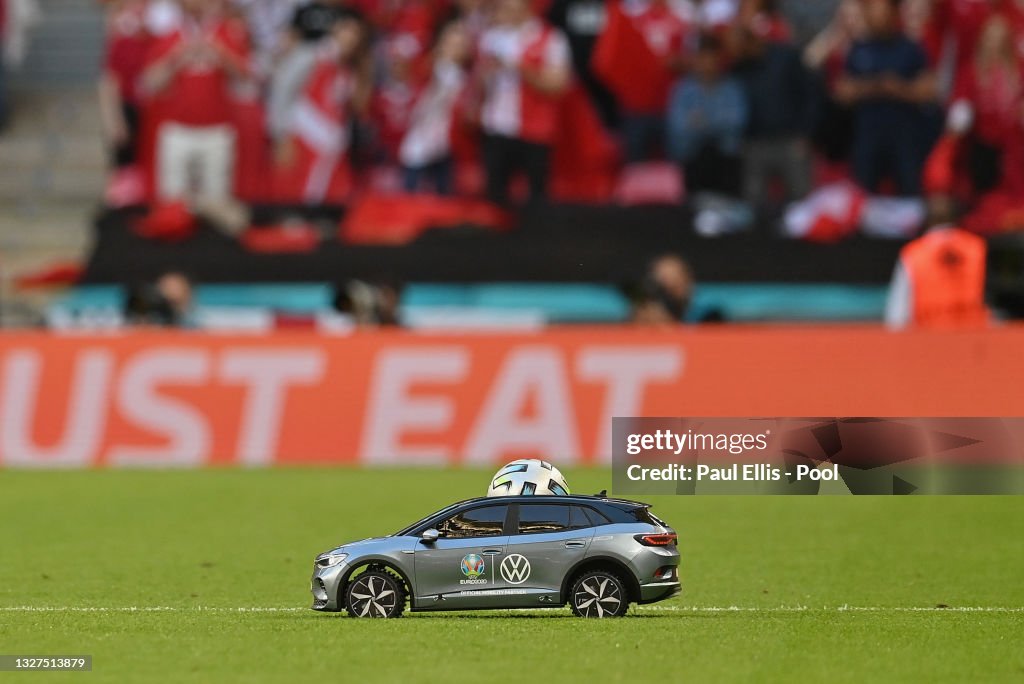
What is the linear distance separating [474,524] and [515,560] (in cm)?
20

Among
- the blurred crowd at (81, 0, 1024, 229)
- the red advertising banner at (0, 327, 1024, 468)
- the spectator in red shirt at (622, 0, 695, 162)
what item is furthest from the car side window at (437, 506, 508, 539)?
the spectator in red shirt at (622, 0, 695, 162)

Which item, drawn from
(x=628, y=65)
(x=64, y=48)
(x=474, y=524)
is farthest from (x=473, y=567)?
(x=64, y=48)

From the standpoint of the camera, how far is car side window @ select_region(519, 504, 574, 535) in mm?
6012

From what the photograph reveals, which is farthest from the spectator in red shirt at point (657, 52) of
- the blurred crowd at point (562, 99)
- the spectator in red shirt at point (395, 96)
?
the spectator in red shirt at point (395, 96)

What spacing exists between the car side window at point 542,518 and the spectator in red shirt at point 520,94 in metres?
14.9

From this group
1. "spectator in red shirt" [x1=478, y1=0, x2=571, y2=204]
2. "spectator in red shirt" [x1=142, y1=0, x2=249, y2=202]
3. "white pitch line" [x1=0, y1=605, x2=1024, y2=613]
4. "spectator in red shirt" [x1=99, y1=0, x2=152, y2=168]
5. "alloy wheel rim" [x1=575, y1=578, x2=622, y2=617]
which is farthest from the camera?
"spectator in red shirt" [x1=99, y1=0, x2=152, y2=168]

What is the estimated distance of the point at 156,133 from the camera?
2261 cm

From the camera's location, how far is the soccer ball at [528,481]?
19.1 feet

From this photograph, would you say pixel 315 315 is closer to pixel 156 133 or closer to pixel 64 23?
pixel 156 133

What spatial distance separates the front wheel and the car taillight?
32.7 inches

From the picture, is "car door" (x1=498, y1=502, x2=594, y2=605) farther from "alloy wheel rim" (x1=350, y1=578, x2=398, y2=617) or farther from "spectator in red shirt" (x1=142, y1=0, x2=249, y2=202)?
"spectator in red shirt" (x1=142, y1=0, x2=249, y2=202)

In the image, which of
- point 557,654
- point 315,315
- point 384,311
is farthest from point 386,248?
point 557,654

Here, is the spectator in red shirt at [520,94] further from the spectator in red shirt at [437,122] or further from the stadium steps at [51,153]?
the stadium steps at [51,153]

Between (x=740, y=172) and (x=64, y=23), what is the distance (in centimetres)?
1125
